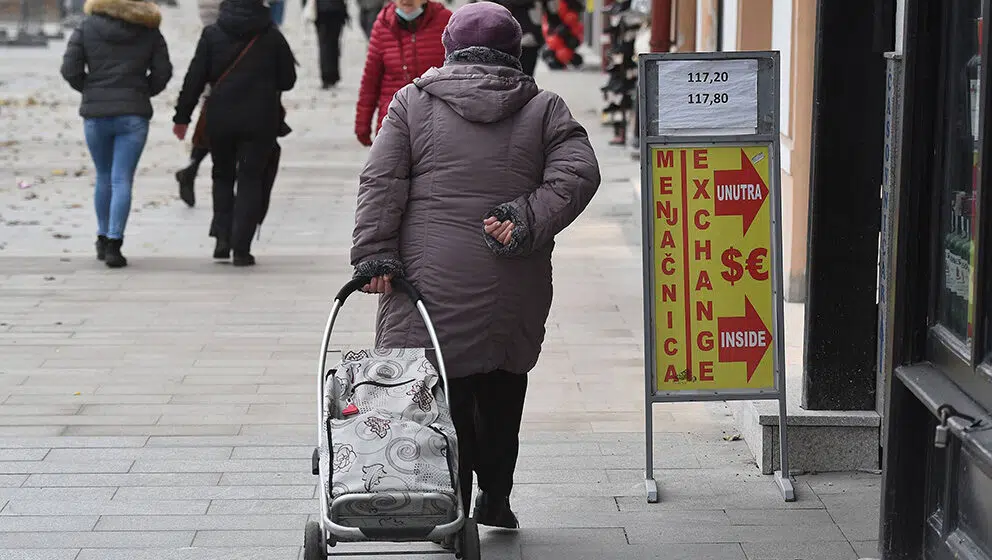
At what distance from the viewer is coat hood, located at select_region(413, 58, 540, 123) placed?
4473 mm

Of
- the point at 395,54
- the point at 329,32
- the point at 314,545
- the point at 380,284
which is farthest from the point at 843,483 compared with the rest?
the point at 329,32

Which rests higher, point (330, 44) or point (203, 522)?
point (330, 44)

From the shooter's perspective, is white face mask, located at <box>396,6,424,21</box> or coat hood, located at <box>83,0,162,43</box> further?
coat hood, located at <box>83,0,162,43</box>

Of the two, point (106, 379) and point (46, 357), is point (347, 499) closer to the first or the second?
point (106, 379)

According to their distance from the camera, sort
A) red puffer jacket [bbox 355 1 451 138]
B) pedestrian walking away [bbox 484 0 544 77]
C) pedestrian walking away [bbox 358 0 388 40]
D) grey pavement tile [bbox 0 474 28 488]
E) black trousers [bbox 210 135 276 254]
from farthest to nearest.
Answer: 1. pedestrian walking away [bbox 358 0 388 40]
2. pedestrian walking away [bbox 484 0 544 77]
3. black trousers [bbox 210 135 276 254]
4. red puffer jacket [bbox 355 1 451 138]
5. grey pavement tile [bbox 0 474 28 488]

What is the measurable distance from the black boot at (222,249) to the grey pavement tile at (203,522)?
17.0 feet

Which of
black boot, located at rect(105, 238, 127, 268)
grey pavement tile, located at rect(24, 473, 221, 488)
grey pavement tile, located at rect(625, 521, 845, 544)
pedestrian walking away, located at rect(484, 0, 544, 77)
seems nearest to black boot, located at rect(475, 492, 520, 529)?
grey pavement tile, located at rect(625, 521, 845, 544)

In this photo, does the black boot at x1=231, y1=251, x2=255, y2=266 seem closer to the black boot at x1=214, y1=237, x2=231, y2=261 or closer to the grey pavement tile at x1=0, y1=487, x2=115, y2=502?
the black boot at x1=214, y1=237, x2=231, y2=261

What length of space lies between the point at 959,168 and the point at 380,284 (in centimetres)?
158

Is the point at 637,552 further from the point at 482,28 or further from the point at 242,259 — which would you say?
the point at 242,259

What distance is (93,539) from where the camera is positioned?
16.1 ft

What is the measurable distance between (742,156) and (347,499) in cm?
198

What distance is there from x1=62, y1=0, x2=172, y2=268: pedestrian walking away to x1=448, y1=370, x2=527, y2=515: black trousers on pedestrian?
5582 mm

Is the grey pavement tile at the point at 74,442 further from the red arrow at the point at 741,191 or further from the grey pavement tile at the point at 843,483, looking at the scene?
the grey pavement tile at the point at 843,483
